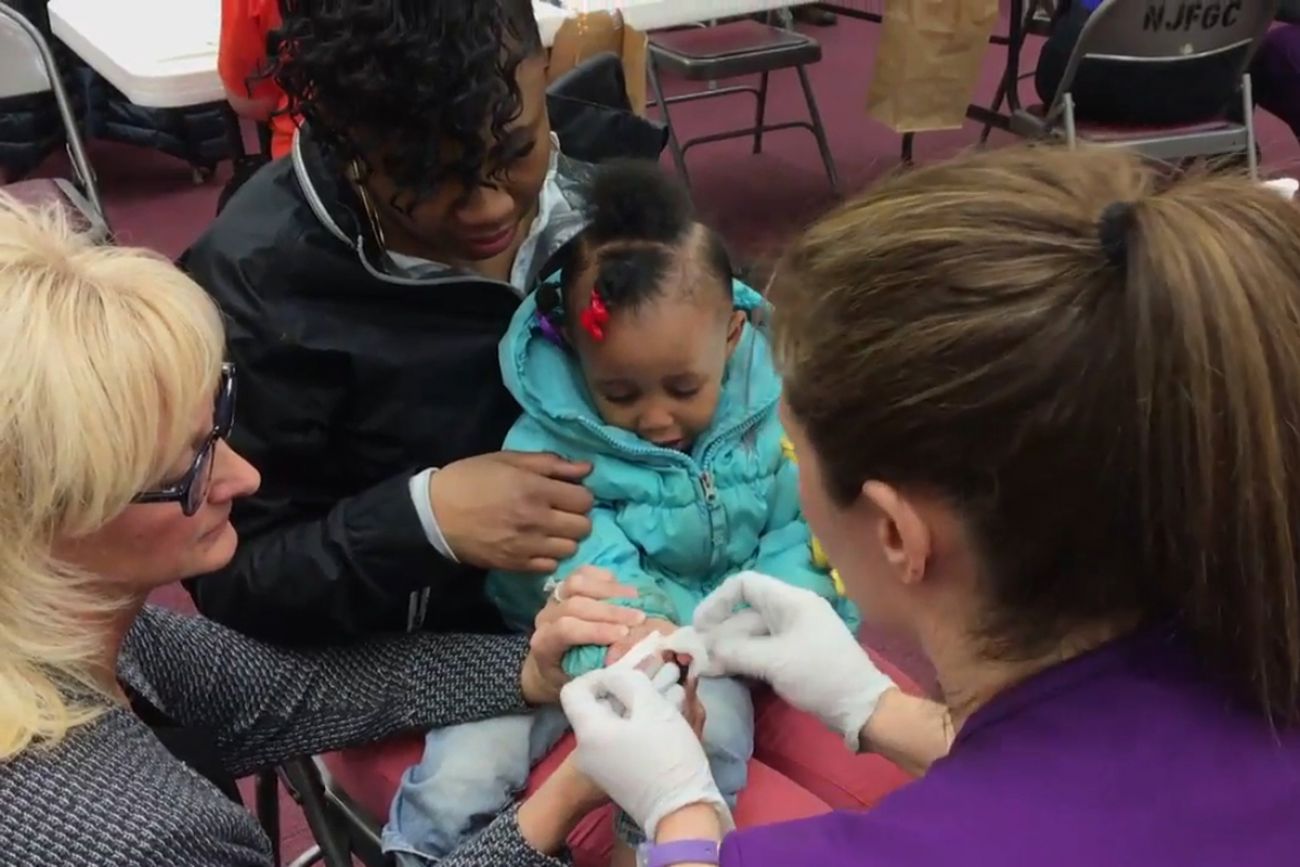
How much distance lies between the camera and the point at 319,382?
4.24ft

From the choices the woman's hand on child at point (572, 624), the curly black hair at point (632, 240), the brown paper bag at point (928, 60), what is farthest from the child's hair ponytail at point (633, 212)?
the brown paper bag at point (928, 60)

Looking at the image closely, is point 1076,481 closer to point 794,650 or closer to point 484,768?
point 794,650

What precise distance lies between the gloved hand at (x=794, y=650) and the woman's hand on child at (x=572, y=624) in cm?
9

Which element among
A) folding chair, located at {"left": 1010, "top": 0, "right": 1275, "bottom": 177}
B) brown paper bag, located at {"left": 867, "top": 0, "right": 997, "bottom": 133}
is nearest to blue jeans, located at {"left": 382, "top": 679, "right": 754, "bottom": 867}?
folding chair, located at {"left": 1010, "top": 0, "right": 1275, "bottom": 177}

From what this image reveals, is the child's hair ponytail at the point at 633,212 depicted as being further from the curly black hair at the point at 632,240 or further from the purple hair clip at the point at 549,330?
the purple hair clip at the point at 549,330

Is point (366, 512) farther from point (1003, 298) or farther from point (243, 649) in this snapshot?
point (1003, 298)

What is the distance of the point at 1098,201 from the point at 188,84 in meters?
2.13

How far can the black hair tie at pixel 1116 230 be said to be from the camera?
2.43 feet

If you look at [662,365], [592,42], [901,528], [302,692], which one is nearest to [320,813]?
[302,692]

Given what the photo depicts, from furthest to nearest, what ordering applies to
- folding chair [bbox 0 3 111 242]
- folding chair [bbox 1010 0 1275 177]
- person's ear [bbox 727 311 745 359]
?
folding chair [bbox 1010 0 1275 177] < folding chair [bbox 0 3 111 242] < person's ear [bbox 727 311 745 359]

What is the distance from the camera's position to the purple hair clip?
1413 millimetres

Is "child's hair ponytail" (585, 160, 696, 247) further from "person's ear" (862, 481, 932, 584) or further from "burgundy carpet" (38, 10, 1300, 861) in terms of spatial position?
"burgundy carpet" (38, 10, 1300, 861)

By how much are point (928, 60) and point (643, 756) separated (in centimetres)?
276

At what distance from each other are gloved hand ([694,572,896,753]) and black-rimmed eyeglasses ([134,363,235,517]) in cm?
51
